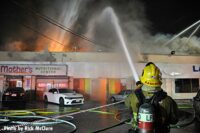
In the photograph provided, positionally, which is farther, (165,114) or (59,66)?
(59,66)

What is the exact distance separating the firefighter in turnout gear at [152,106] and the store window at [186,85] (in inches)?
863

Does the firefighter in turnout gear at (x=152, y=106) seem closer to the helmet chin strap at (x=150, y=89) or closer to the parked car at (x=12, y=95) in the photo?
the helmet chin strap at (x=150, y=89)

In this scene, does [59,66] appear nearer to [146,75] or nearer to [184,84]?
[184,84]

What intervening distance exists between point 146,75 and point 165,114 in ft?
1.85

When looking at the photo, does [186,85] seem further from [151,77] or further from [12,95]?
[151,77]

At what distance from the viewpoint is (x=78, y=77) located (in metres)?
22.5

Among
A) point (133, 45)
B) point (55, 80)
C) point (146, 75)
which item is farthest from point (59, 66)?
point (146, 75)

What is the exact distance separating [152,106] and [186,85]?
2293 cm

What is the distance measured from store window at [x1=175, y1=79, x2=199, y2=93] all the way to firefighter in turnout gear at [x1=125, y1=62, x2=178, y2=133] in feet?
71.9

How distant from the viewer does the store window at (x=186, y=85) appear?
75.9 feet

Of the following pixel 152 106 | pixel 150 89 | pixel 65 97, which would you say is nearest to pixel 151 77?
pixel 150 89

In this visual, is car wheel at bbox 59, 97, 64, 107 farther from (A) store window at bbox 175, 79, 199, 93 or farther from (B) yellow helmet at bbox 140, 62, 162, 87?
(B) yellow helmet at bbox 140, 62, 162, 87

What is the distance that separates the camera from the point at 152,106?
2.41 metres

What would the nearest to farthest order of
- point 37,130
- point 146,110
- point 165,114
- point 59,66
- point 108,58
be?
point 146,110 < point 165,114 < point 37,130 < point 59,66 < point 108,58
